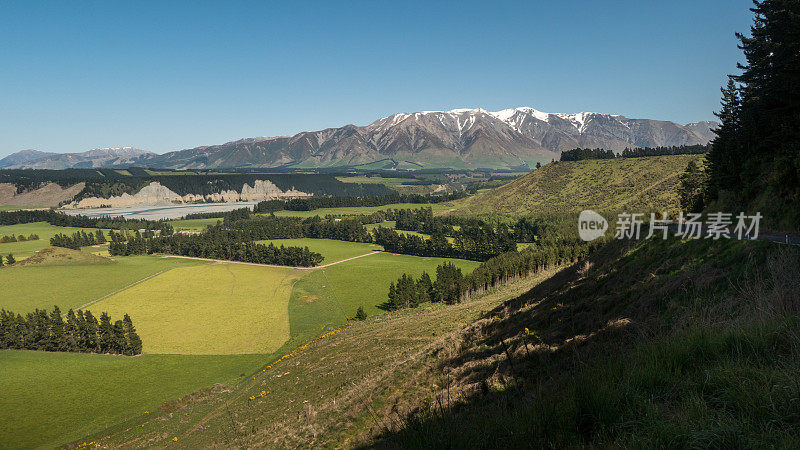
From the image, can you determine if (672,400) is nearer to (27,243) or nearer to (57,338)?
(57,338)

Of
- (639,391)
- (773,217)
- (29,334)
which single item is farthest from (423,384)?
(29,334)

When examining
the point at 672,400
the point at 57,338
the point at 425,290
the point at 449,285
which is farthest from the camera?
the point at 425,290

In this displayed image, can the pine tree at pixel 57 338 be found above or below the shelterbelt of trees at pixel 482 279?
below

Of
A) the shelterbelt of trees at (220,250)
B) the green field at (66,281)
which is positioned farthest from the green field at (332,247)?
the green field at (66,281)

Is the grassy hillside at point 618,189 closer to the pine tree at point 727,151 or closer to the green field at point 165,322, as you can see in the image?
the green field at point 165,322

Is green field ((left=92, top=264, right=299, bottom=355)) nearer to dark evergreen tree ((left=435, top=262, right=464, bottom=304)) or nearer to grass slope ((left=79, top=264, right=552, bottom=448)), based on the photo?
grass slope ((left=79, top=264, right=552, bottom=448))

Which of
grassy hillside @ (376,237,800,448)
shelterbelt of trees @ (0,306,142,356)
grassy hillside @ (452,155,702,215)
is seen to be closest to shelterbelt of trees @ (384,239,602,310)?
shelterbelt of trees @ (0,306,142,356)

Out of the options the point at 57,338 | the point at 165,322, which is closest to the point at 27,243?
the point at 57,338
